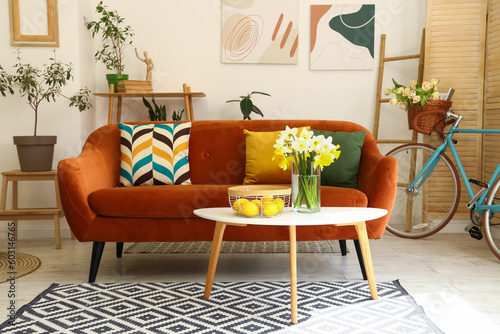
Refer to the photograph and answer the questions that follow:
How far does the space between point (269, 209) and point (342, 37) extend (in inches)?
103

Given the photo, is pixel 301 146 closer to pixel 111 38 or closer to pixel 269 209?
pixel 269 209

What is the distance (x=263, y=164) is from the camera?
301 centimetres

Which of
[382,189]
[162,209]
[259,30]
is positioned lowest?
[162,209]

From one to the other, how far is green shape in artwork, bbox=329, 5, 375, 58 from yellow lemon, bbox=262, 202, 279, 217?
2611 mm

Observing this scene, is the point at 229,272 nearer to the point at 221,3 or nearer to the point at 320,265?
the point at 320,265

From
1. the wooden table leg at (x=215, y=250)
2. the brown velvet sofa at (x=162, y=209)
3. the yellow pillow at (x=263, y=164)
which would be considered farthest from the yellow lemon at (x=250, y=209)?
the yellow pillow at (x=263, y=164)

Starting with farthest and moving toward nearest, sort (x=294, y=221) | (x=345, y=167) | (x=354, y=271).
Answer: (x=345, y=167) → (x=354, y=271) → (x=294, y=221)

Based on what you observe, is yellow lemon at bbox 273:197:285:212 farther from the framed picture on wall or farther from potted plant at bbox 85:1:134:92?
the framed picture on wall

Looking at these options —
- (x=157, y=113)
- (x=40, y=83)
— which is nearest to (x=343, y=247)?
(x=157, y=113)

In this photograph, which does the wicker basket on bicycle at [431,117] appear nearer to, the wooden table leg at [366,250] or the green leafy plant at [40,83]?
the wooden table leg at [366,250]

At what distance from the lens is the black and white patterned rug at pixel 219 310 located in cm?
193

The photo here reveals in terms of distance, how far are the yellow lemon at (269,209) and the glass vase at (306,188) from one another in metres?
0.15

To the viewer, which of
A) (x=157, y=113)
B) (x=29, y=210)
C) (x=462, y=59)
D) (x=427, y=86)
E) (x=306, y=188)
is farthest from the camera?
(x=157, y=113)

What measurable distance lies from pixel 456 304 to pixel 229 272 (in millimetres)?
1161
